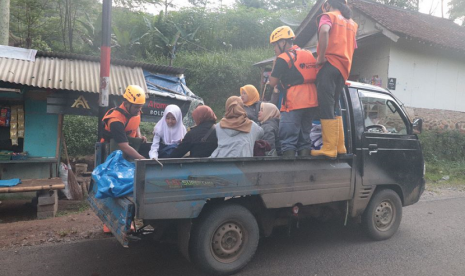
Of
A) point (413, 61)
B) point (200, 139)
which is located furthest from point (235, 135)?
point (413, 61)

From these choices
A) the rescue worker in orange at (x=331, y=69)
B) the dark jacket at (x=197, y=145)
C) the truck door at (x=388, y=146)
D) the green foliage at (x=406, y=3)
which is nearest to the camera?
the dark jacket at (x=197, y=145)

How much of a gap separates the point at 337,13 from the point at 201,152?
2.31 meters

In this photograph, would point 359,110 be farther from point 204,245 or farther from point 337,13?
point 204,245

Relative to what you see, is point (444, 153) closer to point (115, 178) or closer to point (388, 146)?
point (388, 146)

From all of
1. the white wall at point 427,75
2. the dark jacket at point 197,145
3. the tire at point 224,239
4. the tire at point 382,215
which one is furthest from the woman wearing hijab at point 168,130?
the white wall at point 427,75

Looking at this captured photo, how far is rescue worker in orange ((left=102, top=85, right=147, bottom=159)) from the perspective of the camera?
3.95 metres

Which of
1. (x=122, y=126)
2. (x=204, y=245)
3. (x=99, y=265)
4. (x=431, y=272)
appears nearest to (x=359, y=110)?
(x=431, y=272)

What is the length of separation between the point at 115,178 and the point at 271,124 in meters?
1.99

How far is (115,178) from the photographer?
330cm

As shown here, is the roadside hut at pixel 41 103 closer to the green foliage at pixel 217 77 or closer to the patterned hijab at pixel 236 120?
the patterned hijab at pixel 236 120

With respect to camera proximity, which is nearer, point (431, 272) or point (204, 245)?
point (204, 245)

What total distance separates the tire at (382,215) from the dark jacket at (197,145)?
2.23 metres

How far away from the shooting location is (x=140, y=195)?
2828 mm

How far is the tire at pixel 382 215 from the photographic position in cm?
440
